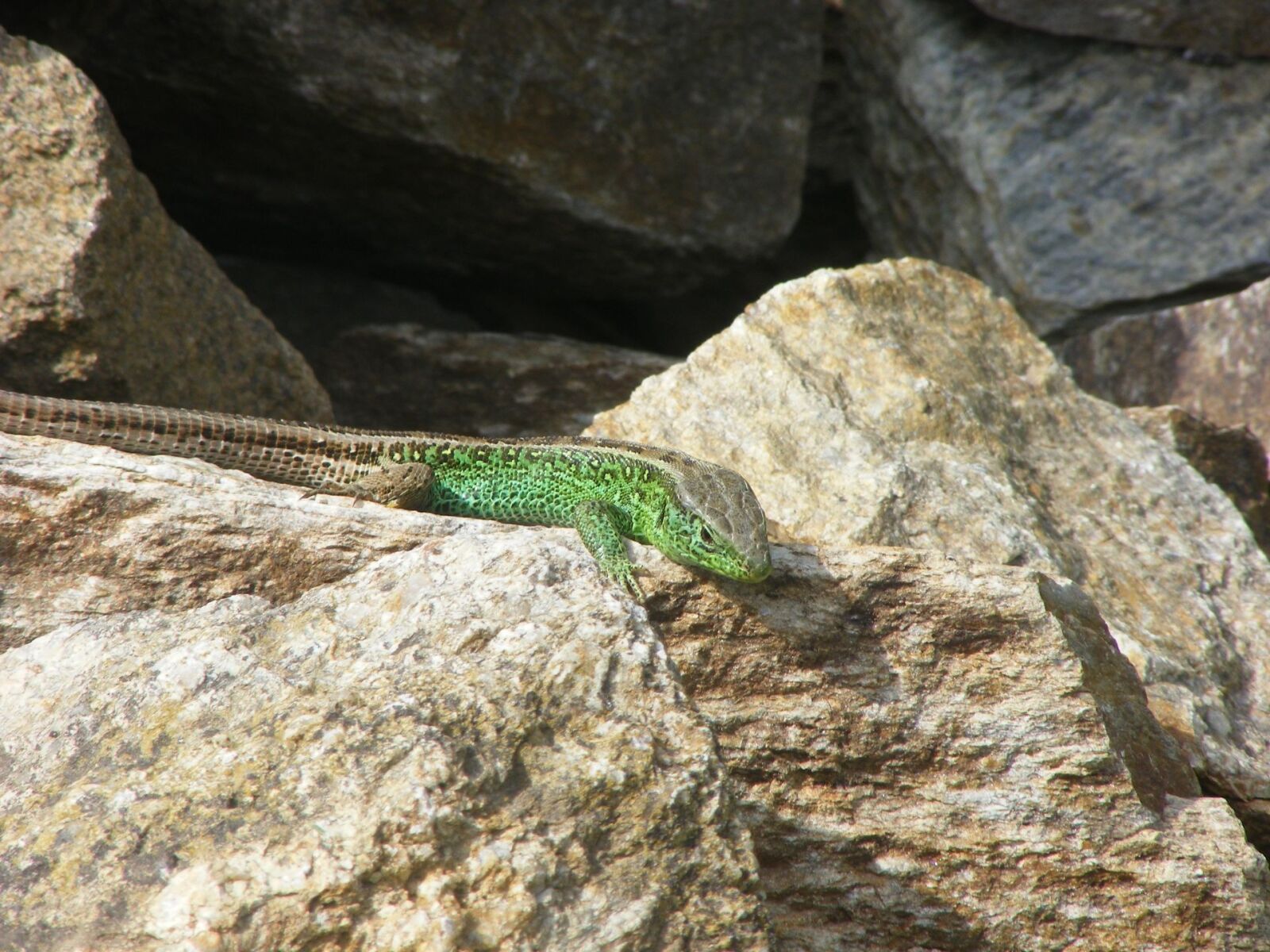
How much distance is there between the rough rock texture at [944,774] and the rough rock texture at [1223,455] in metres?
2.77

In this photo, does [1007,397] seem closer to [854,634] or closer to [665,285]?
[854,634]

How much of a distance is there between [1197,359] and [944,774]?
4.44 m

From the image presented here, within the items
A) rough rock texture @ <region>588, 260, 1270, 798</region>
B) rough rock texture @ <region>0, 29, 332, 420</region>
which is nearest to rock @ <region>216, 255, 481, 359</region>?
rough rock texture @ <region>0, 29, 332, 420</region>

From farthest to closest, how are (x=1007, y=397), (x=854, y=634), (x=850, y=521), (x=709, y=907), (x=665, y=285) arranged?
(x=665, y=285), (x=1007, y=397), (x=850, y=521), (x=854, y=634), (x=709, y=907)

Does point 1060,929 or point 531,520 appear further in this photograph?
point 531,520

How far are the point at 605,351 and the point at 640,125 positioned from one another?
137 centimetres

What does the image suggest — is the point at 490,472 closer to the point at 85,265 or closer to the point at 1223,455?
the point at 85,265

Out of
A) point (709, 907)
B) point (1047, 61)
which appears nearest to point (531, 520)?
point (709, 907)

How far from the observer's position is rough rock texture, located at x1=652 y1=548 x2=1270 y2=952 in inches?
141

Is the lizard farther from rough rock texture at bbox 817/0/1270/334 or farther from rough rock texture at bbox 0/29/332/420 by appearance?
rough rock texture at bbox 817/0/1270/334

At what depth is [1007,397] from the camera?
18.4 ft

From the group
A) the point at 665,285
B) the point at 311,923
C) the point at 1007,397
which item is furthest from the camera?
the point at 665,285

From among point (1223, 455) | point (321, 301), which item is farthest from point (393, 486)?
point (1223, 455)

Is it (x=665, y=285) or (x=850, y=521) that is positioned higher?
(x=665, y=285)
